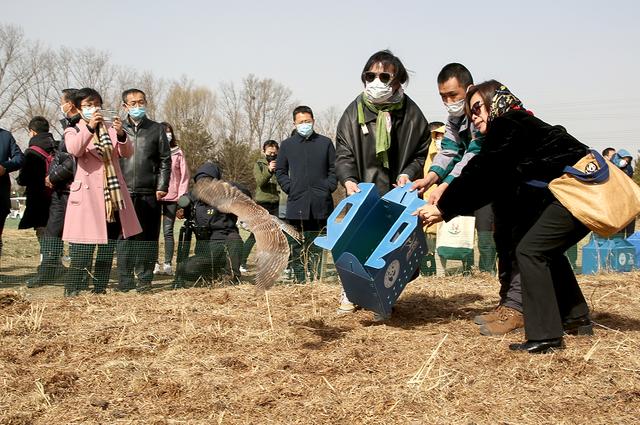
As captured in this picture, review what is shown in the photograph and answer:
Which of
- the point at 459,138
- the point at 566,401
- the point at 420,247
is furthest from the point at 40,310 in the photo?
the point at 566,401

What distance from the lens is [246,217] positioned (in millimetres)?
4598

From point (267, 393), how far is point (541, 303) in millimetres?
1803

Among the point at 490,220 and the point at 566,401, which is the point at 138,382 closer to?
the point at 566,401

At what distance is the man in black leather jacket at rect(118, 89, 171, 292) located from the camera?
729 cm

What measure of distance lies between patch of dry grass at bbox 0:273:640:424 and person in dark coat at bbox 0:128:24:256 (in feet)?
9.36

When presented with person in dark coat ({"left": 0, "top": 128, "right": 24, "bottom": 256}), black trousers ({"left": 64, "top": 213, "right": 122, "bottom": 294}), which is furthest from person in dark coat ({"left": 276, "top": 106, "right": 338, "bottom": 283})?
person in dark coat ({"left": 0, "top": 128, "right": 24, "bottom": 256})

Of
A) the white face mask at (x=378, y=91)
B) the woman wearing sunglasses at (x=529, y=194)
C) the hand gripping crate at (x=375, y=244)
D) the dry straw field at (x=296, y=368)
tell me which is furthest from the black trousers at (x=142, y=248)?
the woman wearing sunglasses at (x=529, y=194)

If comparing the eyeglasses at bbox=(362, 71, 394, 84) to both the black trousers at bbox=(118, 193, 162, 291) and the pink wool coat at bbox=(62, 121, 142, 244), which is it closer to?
the pink wool coat at bbox=(62, 121, 142, 244)

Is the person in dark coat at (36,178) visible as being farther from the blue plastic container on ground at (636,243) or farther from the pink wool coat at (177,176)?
the blue plastic container on ground at (636,243)

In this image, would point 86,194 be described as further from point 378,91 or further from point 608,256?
point 608,256

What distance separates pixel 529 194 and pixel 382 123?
1.36 meters

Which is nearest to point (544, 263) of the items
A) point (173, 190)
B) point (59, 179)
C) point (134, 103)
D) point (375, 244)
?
point (375, 244)

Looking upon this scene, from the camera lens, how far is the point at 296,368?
4.01 metres

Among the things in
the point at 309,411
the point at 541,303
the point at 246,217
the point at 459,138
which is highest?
the point at 459,138
